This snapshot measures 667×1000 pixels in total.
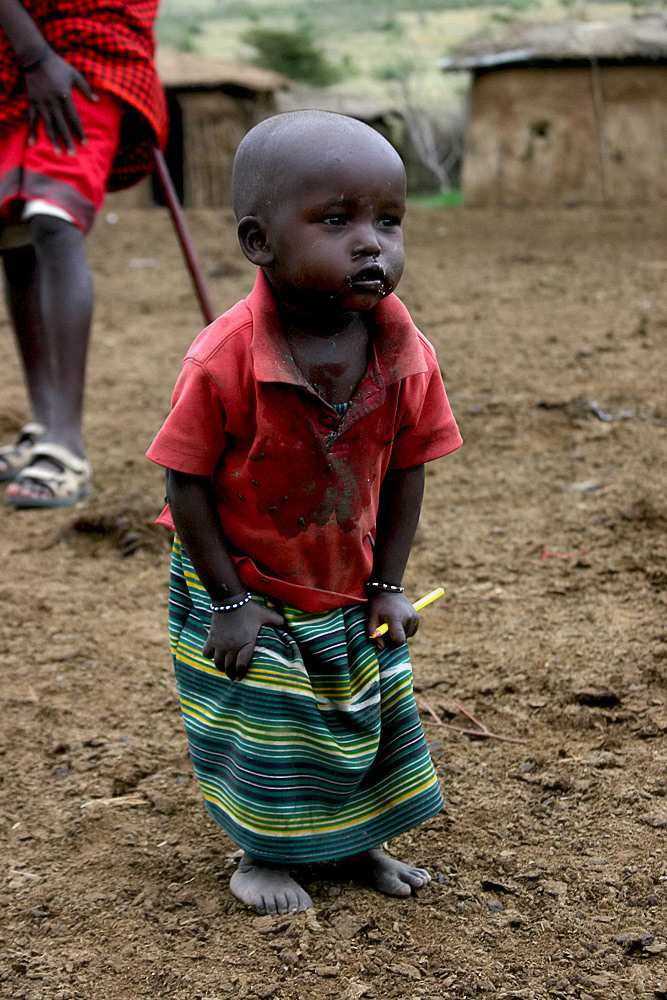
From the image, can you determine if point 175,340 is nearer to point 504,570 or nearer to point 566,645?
point 504,570

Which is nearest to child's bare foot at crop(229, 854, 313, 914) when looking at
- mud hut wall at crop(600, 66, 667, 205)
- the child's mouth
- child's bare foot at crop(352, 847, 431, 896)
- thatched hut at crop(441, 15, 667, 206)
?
child's bare foot at crop(352, 847, 431, 896)

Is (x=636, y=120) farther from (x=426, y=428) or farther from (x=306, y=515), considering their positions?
(x=306, y=515)

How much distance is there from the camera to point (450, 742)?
7.18ft

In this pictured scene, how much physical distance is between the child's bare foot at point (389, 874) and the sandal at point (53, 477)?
6.33ft

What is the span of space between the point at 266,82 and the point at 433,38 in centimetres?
1241

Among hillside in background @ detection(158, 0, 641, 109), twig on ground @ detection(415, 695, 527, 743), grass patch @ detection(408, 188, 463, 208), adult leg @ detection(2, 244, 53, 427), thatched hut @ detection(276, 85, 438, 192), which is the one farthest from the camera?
hillside in background @ detection(158, 0, 641, 109)

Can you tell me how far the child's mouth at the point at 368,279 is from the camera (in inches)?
58.3

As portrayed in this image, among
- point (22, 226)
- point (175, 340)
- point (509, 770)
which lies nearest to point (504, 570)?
point (509, 770)

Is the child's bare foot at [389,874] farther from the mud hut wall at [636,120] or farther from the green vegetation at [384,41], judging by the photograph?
the green vegetation at [384,41]

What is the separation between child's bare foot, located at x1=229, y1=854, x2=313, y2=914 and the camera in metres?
1.71

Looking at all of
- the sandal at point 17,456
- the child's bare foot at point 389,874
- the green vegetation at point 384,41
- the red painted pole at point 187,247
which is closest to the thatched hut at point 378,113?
the green vegetation at point 384,41

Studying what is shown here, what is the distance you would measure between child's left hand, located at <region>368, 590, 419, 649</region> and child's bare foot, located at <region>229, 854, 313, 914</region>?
Answer: 0.40m

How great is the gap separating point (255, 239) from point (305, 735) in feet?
2.45

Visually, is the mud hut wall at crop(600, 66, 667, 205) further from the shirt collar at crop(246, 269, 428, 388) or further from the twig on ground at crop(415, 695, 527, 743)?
the shirt collar at crop(246, 269, 428, 388)
